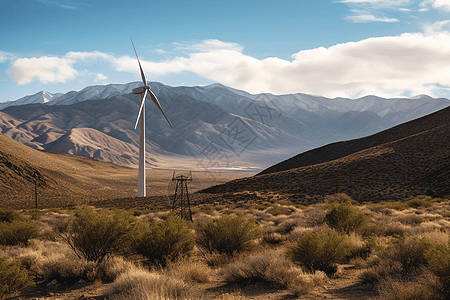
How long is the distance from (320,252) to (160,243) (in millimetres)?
6019

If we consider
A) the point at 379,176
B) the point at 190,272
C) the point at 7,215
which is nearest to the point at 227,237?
the point at 190,272

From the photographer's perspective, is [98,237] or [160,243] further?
[98,237]

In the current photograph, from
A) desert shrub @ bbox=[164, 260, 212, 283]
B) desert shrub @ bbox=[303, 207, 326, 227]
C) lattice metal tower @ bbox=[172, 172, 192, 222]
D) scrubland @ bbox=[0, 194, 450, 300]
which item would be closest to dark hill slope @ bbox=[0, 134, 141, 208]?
lattice metal tower @ bbox=[172, 172, 192, 222]

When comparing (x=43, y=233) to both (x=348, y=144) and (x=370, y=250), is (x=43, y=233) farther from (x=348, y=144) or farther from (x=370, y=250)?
(x=348, y=144)

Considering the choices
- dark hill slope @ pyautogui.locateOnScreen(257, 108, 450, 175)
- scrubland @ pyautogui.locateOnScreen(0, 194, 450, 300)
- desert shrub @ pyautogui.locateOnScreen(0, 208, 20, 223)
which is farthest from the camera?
dark hill slope @ pyautogui.locateOnScreen(257, 108, 450, 175)

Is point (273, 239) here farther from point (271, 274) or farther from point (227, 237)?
point (271, 274)

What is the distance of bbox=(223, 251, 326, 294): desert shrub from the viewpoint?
10.7m

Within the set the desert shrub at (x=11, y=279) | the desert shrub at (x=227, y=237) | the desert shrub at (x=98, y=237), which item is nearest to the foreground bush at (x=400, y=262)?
the desert shrub at (x=227, y=237)

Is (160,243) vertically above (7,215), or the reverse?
(160,243)

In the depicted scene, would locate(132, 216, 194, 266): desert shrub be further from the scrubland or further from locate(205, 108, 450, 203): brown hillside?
locate(205, 108, 450, 203): brown hillside

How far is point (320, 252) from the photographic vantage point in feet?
39.1

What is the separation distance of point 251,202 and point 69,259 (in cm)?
3847

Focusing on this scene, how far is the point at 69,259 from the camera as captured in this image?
1253cm

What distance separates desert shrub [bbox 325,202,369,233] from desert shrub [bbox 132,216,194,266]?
30.9 feet
